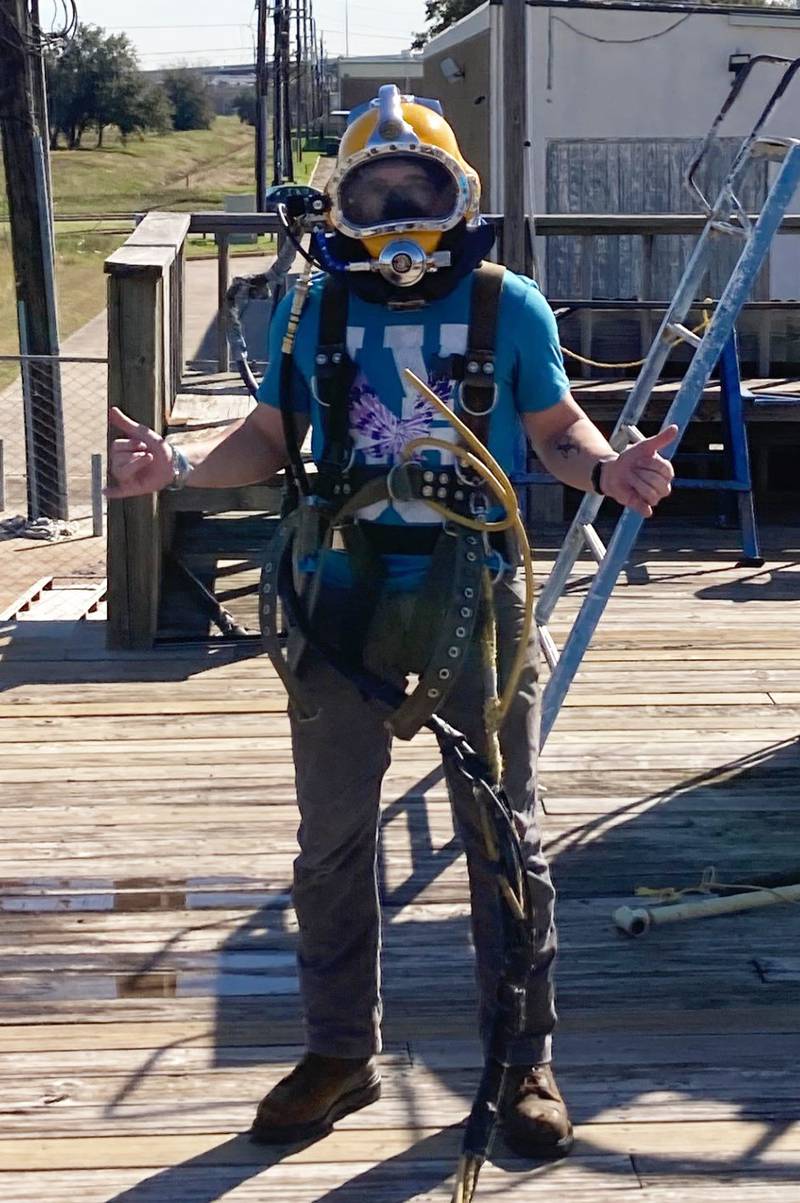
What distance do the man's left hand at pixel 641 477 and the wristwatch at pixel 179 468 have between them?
730 millimetres

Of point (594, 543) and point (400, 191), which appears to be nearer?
point (400, 191)

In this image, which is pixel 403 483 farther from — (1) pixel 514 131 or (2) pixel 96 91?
(2) pixel 96 91

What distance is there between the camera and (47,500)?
13375mm

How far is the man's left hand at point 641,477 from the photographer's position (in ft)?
8.38

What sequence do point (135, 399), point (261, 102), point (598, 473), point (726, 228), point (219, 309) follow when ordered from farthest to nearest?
point (261, 102) < point (219, 309) < point (135, 399) < point (726, 228) < point (598, 473)

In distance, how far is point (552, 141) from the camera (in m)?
16.6

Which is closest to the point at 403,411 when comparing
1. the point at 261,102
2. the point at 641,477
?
the point at 641,477

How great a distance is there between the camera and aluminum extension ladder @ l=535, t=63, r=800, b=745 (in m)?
4.21

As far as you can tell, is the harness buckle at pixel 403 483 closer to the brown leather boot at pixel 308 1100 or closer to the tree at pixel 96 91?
the brown leather boot at pixel 308 1100

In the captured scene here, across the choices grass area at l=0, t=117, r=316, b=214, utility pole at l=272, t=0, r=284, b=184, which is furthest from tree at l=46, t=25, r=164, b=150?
utility pole at l=272, t=0, r=284, b=184

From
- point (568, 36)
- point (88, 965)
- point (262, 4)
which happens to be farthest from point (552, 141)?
point (262, 4)

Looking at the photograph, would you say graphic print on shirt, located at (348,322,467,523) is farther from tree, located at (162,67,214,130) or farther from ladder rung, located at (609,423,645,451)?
tree, located at (162,67,214,130)

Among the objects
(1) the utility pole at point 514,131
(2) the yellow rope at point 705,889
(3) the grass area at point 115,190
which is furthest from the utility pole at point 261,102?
(2) the yellow rope at point 705,889

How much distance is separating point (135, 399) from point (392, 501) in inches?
126
